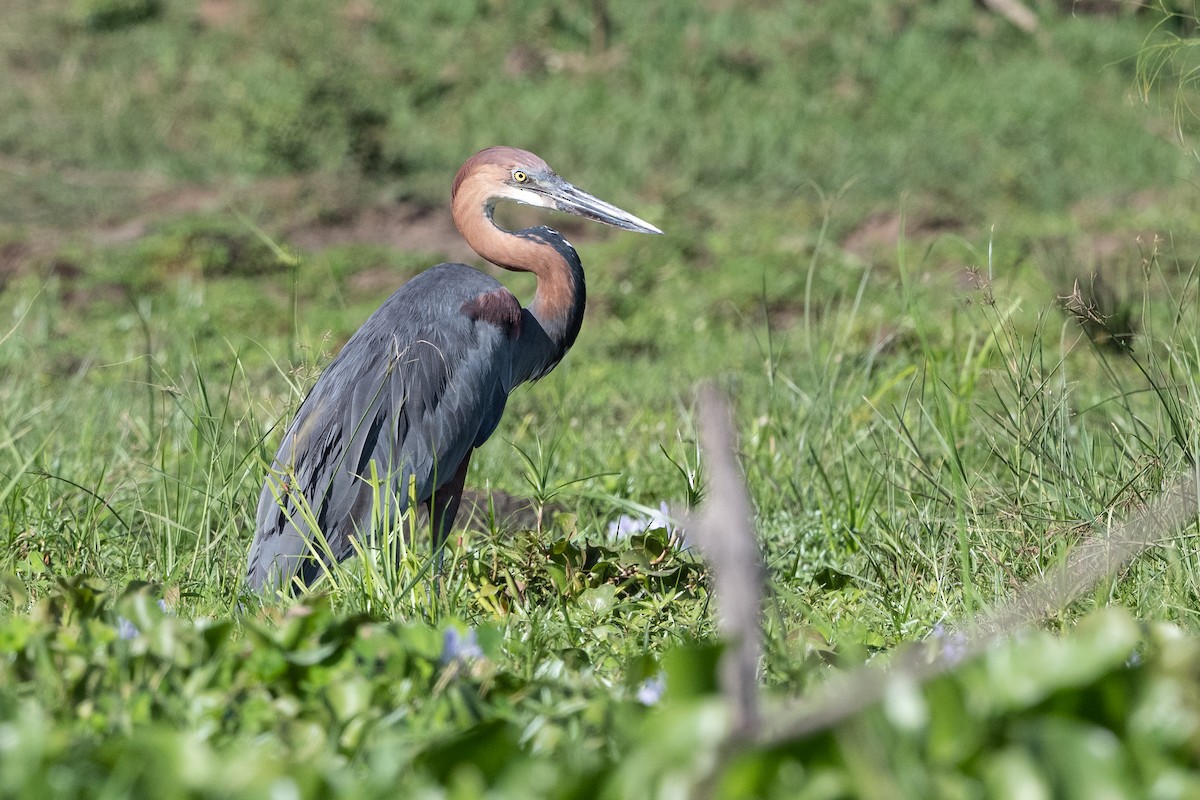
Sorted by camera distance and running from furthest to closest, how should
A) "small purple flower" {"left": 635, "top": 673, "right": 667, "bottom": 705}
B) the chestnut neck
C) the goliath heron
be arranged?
the chestnut neck
the goliath heron
"small purple flower" {"left": 635, "top": 673, "right": 667, "bottom": 705}

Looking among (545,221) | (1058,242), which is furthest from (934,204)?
(545,221)

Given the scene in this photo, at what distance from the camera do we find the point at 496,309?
3699mm

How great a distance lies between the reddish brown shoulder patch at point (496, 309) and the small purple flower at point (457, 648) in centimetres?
179

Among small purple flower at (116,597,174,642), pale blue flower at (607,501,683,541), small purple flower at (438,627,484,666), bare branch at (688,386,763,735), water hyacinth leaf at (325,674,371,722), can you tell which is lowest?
pale blue flower at (607,501,683,541)

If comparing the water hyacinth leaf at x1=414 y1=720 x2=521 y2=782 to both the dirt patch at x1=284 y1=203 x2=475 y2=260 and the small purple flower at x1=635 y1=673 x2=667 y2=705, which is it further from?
the dirt patch at x1=284 y1=203 x2=475 y2=260

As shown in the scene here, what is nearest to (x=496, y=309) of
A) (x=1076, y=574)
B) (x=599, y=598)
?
(x=599, y=598)

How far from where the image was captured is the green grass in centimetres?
146

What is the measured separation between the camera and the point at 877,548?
3176mm

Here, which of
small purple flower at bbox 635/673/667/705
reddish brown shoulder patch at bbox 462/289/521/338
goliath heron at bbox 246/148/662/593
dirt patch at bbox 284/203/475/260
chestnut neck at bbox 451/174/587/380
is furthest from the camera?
dirt patch at bbox 284/203/475/260

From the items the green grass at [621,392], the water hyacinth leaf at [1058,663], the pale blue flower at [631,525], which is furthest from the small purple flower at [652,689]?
the pale blue flower at [631,525]

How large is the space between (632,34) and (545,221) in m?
4.29

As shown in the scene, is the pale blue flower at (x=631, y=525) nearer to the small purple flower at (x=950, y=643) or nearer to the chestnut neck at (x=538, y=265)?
the chestnut neck at (x=538, y=265)

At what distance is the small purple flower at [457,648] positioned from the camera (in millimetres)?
1905

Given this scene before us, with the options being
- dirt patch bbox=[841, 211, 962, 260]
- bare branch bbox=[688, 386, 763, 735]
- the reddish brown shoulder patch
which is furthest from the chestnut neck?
dirt patch bbox=[841, 211, 962, 260]
